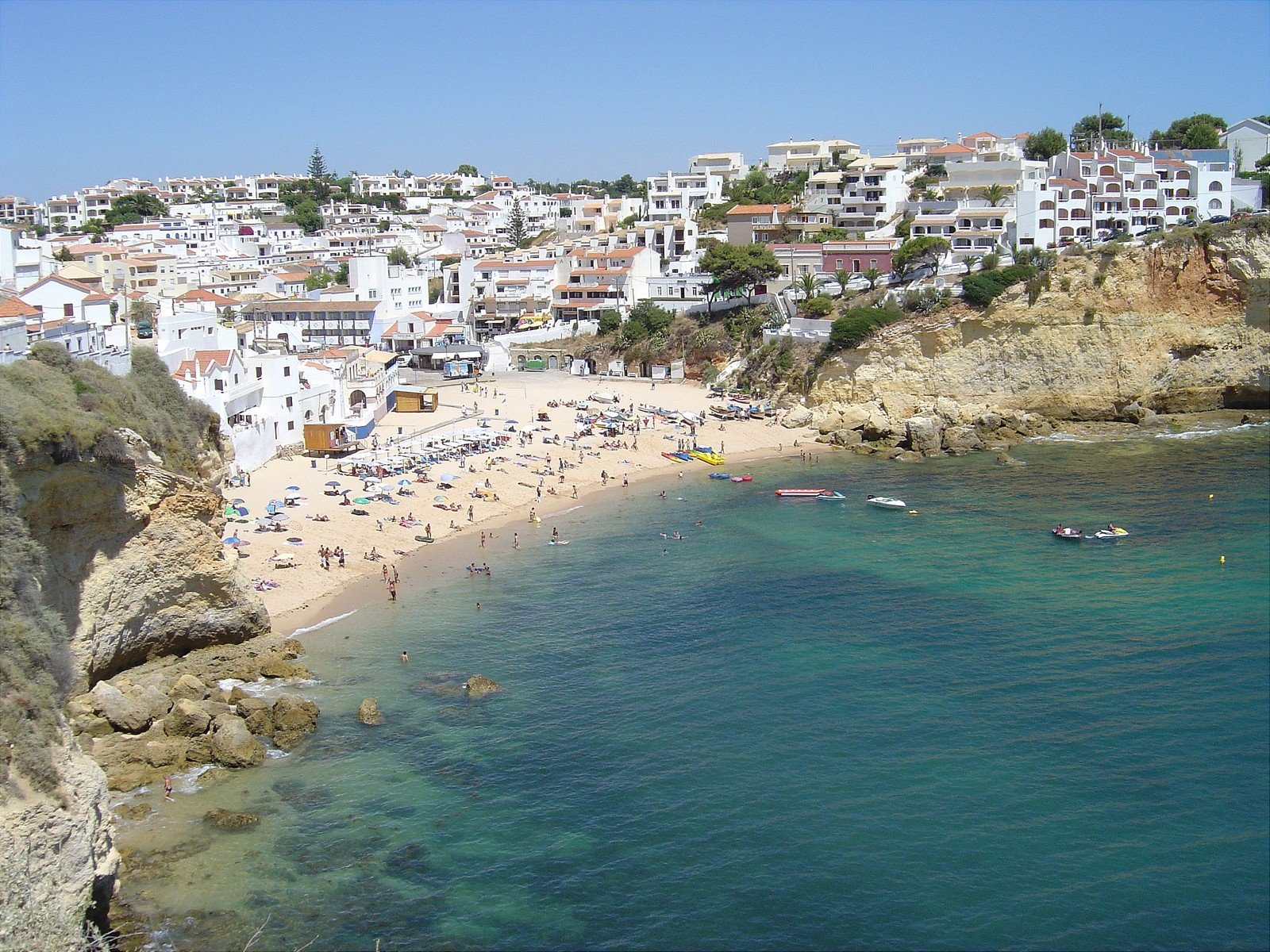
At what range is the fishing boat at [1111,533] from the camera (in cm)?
3662

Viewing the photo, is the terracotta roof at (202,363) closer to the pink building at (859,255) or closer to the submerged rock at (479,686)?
the submerged rock at (479,686)

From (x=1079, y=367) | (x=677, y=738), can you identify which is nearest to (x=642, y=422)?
(x=1079, y=367)

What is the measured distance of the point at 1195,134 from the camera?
8275cm

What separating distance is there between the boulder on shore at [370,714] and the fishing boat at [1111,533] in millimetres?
24956

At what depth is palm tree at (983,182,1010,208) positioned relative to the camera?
68.3m

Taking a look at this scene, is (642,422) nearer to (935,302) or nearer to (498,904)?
(935,302)

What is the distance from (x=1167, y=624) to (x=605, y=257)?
57.4m

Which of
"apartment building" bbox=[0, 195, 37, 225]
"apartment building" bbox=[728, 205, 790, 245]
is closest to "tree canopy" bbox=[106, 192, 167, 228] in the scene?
"apartment building" bbox=[0, 195, 37, 225]

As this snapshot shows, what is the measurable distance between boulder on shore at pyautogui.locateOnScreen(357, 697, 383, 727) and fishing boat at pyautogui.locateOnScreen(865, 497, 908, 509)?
2392cm

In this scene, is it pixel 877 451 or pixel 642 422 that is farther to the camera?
pixel 642 422

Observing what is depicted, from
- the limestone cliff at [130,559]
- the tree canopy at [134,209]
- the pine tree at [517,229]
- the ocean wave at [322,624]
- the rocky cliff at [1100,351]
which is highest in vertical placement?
the tree canopy at [134,209]

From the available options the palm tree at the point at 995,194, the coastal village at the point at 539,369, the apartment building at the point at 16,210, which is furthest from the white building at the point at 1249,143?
the apartment building at the point at 16,210

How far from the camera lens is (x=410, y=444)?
48.6m

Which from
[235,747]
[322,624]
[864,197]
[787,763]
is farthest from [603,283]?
[787,763]
